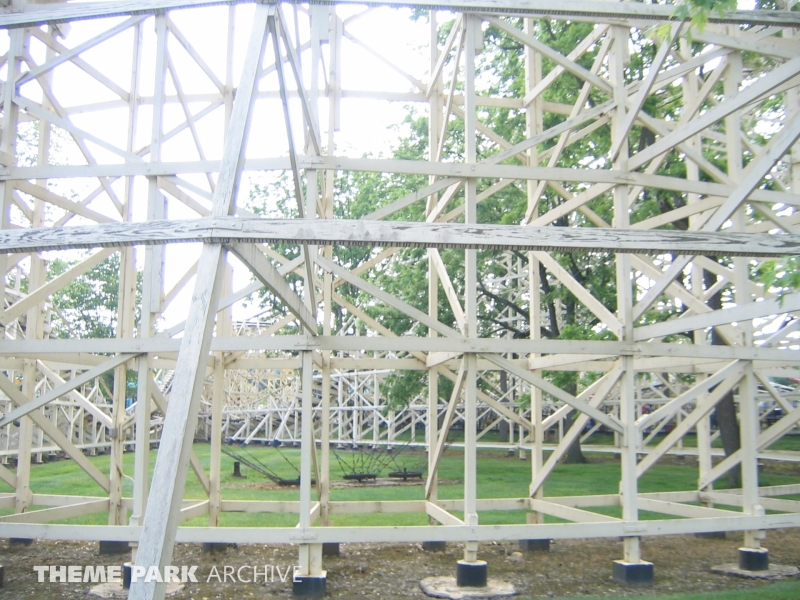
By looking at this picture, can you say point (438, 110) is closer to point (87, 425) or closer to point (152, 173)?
point (152, 173)

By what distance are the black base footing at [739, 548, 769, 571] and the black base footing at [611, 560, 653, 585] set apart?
135cm

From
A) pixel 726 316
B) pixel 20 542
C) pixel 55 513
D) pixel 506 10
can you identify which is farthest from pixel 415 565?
pixel 506 10

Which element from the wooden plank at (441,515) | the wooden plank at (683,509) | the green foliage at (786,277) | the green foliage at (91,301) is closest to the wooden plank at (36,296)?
the wooden plank at (441,515)

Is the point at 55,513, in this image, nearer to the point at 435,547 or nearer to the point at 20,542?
the point at 20,542

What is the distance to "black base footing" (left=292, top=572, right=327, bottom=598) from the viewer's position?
7957 mm

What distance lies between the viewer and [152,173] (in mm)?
8695

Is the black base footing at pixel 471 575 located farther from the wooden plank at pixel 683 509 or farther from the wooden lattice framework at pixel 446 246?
the wooden plank at pixel 683 509

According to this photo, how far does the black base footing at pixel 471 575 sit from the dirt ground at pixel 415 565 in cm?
43

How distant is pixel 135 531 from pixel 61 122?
436 centimetres

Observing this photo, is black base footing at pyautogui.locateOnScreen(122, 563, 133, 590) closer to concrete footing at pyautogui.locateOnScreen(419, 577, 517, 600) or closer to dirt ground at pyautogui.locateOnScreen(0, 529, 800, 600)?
dirt ground at pyautogui.locateOnScreen(0, 529, 800, 600)

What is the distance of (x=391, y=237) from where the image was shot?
496 cm

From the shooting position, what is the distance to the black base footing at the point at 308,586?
26.1 ft

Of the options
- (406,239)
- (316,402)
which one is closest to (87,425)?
(316,402)

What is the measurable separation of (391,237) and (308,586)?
178 inches
